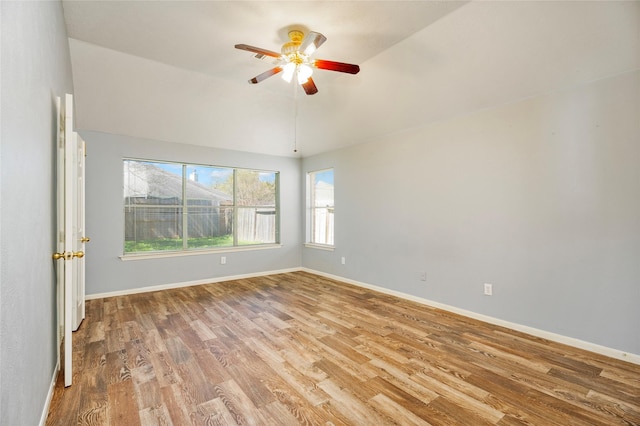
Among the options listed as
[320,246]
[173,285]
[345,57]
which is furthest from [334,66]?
[173,285]

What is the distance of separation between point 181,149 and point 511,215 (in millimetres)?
4796

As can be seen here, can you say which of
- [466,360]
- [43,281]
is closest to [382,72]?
[466,360]

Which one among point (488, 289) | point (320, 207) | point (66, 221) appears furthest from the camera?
point (320, 207)

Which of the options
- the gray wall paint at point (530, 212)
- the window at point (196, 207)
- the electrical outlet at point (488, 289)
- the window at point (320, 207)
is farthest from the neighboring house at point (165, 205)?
the electrical outlet at point (488, 289)

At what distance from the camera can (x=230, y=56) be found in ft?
10.3

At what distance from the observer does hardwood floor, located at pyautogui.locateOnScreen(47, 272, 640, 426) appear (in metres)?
1.83

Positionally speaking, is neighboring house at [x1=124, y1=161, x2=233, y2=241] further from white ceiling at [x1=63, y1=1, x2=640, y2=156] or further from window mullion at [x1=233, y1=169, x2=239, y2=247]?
white ceiling at [x1=63, y1=1, x2=640, y2=156]

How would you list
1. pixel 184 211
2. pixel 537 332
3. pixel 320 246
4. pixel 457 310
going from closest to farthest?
1. pixel 537 332
2. pixel 457 310
3. pixel 184 211
4. pixel 320 246

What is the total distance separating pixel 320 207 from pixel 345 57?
3.31 metres

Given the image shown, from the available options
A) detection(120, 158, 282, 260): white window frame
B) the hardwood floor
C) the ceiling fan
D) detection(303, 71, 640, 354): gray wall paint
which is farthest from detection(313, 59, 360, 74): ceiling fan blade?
detection(120, 158, 282, 260): white window frame

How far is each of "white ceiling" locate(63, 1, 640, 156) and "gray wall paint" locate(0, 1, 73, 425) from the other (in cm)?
105

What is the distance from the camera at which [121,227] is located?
174 inches

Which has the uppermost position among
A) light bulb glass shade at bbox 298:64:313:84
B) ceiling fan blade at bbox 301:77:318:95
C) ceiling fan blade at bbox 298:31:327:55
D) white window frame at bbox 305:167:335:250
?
ceiling fan blade at bbox 298:31:327:55

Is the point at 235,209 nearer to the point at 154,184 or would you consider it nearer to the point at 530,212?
the point at 154,184
